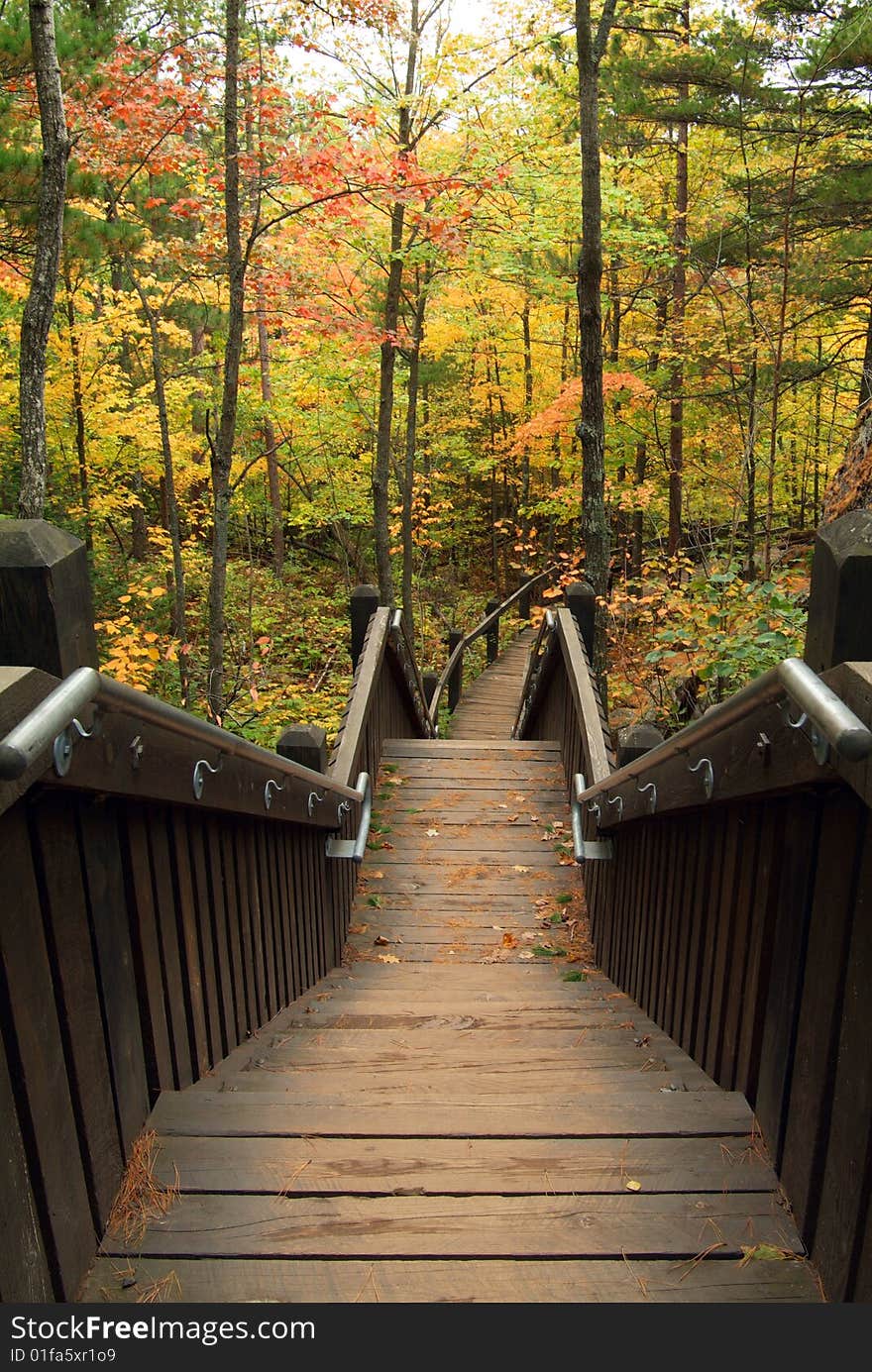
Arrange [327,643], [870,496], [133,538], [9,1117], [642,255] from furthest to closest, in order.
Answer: [133,538] → [327,643] → [642,255] → [870,496] → [9,1117]

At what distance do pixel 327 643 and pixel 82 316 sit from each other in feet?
24.2

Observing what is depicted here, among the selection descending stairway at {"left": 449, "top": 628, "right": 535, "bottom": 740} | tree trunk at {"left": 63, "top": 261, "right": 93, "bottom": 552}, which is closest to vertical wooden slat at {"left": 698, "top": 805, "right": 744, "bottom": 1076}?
descending stairway at {"left": 449, "top": 628, "right": 535, "bottom": 740}

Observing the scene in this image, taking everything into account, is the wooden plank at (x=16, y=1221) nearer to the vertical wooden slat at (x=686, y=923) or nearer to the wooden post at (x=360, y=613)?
the vertical wooden slat at (x=686, y=923)

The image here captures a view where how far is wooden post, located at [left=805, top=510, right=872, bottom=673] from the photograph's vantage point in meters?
1.71

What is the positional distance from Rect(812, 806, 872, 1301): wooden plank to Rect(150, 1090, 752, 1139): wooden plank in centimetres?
55

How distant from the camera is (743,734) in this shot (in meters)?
2.29

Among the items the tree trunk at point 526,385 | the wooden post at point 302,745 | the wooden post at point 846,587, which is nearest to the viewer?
the wooden post at point 846,587

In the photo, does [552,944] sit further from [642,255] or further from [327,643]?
[327,643]

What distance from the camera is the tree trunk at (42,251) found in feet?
21.5

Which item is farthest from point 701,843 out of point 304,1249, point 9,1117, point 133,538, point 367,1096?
point 133,538

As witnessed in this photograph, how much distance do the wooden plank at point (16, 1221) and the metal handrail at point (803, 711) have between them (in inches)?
61.4

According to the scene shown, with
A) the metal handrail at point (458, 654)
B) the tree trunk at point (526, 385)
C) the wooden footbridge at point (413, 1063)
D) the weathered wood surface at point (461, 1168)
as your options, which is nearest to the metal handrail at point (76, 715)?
the wooden footbridge at point (413, 1063)

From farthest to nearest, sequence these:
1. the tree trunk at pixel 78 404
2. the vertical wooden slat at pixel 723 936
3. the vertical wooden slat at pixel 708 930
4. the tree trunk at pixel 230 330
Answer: the tree trunk at pixel 78 404, the tree trunk at pixel 230 330, the vertical wooden slat at pixel 708 930, the vertical wooden slat at pixel 723 936

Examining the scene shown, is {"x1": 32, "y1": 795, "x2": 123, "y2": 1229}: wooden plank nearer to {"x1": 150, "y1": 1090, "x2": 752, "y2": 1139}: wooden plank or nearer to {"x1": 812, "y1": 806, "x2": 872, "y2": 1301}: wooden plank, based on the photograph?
{"x1": 150, "y1": 1090, "x2": 752, "y2": 1139}: wooden plank
